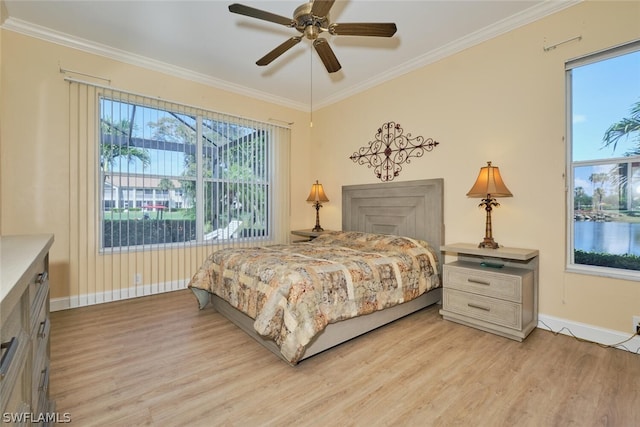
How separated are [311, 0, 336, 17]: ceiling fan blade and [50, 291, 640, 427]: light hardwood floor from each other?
2299mm

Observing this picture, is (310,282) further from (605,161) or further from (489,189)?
(605,161)

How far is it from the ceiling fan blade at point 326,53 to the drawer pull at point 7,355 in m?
2.28

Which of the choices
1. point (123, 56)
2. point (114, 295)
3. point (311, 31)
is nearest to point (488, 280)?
point (311, 31)

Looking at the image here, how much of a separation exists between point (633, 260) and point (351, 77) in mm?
3379

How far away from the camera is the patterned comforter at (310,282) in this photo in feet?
6.47

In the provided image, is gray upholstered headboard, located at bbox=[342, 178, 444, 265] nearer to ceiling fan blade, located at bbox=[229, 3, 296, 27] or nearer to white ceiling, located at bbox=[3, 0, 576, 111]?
white ceiling, located at bbox=[3, 0, 576, 111]

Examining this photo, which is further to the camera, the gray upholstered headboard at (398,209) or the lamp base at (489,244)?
the gray upholstered headboard at (398,209)

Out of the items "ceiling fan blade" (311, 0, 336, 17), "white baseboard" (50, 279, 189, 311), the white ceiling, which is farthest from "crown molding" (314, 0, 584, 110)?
"white baseboard" (50, 279, 189, 311)

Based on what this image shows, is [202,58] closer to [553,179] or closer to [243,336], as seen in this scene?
Answer: [243,336]

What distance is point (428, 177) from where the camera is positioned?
3.46 metres

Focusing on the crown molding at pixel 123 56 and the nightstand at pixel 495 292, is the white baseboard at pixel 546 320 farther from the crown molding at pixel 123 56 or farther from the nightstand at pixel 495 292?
the crown molding at pixel 123 56

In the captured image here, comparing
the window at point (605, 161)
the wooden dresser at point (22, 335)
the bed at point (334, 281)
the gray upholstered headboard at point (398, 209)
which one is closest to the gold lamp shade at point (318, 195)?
the gray upholstered headboard at point (398, 209)

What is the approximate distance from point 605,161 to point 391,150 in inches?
80.1

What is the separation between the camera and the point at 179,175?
3.72 meters
